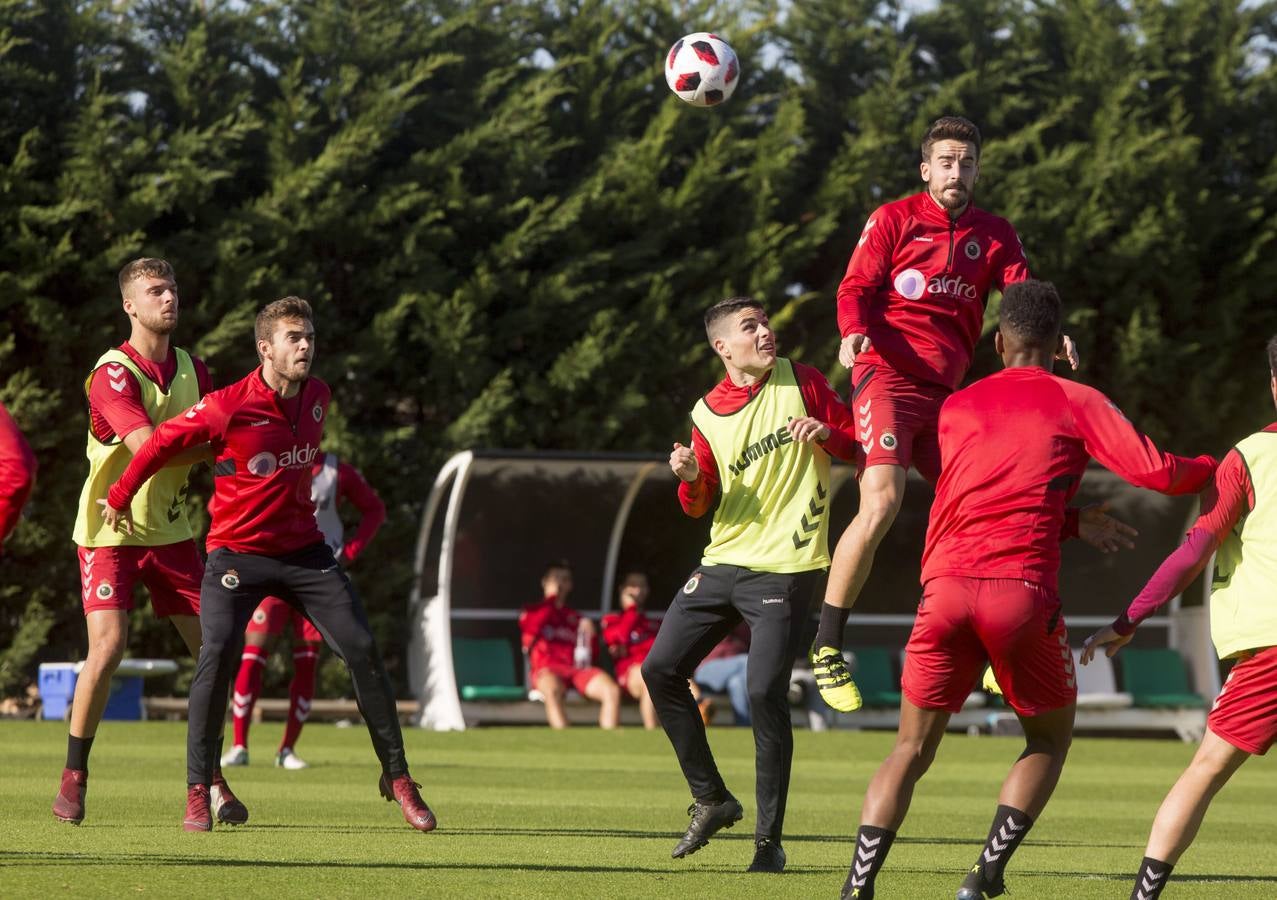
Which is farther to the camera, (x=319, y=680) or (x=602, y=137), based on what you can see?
(x=602, y=137)

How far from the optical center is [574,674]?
754 inches

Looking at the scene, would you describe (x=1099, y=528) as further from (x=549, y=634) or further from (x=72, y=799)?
(x=549, y=634)

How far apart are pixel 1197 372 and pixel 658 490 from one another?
21.0 feet

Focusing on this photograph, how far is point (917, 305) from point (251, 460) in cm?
303

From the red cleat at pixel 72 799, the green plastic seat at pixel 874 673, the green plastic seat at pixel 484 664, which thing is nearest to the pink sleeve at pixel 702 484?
the red cleat at pixel 72 799

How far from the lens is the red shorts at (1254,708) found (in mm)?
6059

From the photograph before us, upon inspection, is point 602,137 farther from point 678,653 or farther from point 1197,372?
point 678,653

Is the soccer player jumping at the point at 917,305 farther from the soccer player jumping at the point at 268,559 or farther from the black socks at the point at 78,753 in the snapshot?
the black socks at the point at 78,753

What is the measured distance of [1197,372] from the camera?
74.0 feet

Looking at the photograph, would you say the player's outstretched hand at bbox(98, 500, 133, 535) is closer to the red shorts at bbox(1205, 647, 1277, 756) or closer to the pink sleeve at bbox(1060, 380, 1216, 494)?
the pink sleeve at bbox(1060, 380, 1216, 494)

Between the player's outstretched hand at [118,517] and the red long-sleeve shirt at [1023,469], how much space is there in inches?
148

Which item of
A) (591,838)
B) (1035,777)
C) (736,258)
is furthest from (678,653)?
(736,258)

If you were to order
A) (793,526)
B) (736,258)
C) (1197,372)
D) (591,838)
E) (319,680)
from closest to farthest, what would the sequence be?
(793,526), (591,838), (319,680), (736,258), (1197,372)

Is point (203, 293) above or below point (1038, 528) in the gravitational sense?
below
